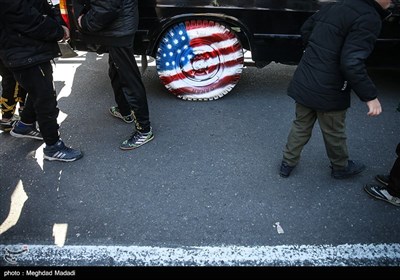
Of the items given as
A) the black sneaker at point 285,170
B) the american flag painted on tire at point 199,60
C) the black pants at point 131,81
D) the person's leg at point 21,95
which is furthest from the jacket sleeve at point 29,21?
the black sneaker at point 285,170

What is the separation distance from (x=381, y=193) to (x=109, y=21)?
2561 mm

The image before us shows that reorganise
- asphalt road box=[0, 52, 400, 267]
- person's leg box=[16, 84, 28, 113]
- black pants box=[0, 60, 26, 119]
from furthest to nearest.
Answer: person's leg box=[16, 84, 28, 113]
black pants box=[0, 60, 26, 119]
asphalt road box=[0, 52, 400, 267]

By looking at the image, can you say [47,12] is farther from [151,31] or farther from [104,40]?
[151,31]

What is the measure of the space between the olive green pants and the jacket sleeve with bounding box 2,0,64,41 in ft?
6.61

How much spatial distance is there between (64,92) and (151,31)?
1.41 metres

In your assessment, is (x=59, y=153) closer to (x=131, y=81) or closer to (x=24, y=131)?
(x=24, y=131)

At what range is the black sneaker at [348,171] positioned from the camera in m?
3.08

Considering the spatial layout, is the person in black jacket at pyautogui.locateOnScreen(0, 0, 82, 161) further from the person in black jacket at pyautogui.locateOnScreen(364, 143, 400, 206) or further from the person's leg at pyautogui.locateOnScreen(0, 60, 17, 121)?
the person in black jacket at pyautogui.locateOnScreen(364, 143, 400, 206)

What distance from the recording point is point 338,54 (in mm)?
2514

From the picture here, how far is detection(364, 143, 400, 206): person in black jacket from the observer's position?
2742 millimetres

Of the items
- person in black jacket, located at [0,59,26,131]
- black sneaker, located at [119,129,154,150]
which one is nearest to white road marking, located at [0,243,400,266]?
black sneaker, located at [119,129,154,150]

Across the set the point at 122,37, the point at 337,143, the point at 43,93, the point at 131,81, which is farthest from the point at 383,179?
the point at 43,93

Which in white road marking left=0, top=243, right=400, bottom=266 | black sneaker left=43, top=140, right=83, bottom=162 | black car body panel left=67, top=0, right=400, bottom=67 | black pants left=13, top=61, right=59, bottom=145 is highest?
black car body panel left=67, top=0, right=400, bottom=67
